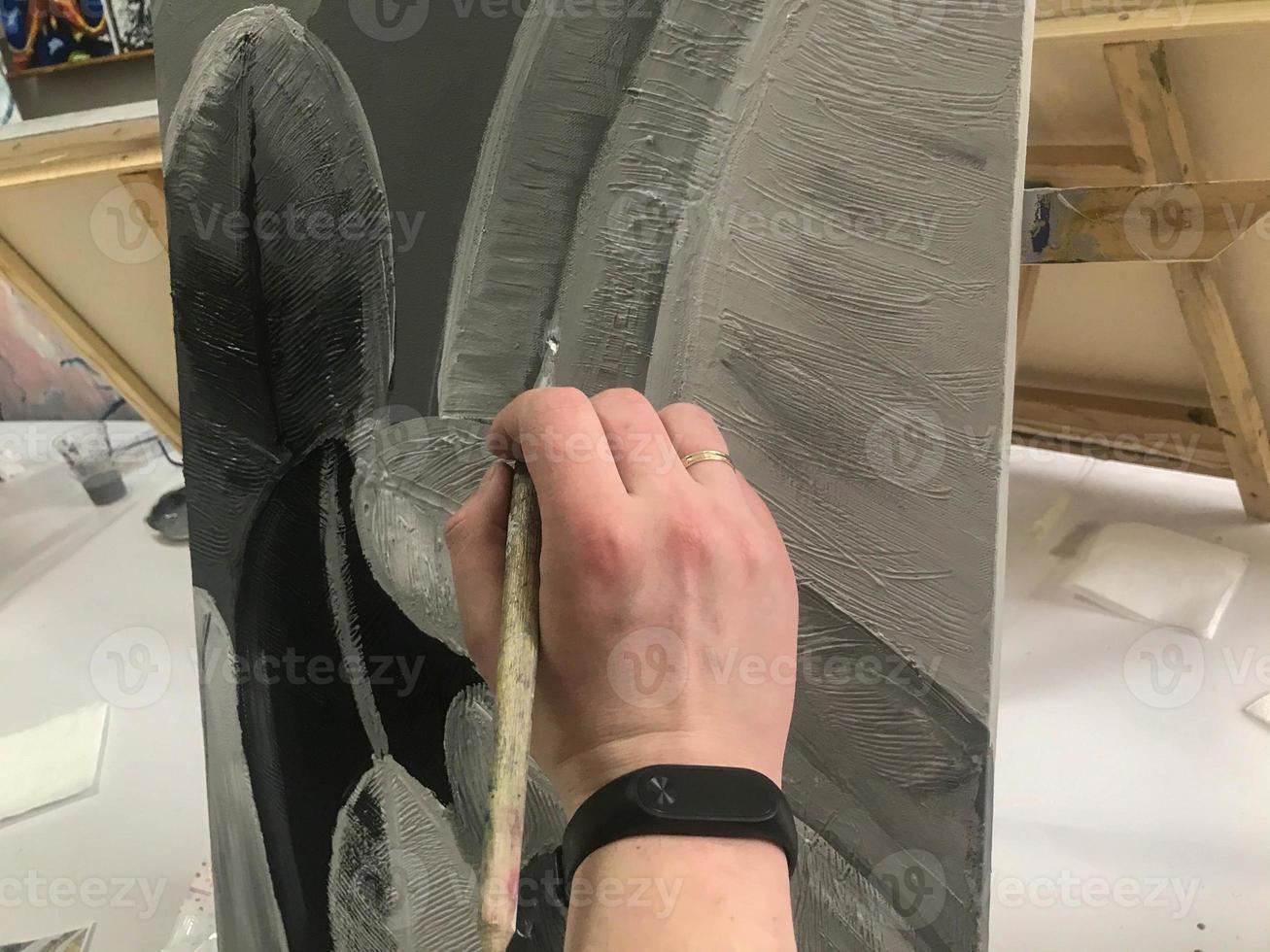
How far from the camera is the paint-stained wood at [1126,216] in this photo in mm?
1007

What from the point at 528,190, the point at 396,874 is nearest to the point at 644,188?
the point at 528,190

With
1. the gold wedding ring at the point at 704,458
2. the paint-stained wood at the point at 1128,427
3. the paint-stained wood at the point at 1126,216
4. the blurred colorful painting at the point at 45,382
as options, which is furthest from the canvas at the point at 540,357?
the blurred colorful painting at the point at 45,382

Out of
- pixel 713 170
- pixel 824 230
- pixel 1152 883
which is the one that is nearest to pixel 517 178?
pixel 713 170

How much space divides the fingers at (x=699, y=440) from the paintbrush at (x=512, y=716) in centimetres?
13

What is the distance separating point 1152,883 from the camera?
1077 millimetres

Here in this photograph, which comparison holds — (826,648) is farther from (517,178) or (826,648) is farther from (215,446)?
(215,446)

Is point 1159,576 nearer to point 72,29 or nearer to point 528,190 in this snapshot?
point 528,190

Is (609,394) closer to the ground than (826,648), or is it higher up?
higher up

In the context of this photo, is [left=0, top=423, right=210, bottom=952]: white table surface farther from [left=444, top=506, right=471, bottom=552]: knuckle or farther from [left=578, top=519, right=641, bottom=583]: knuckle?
[left=578, top=519, right=641, bottom=583]: knuckle

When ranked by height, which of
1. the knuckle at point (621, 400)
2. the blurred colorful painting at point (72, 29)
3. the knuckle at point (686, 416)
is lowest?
the knuckle at point (686, 416)

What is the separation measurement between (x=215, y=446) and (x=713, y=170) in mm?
622

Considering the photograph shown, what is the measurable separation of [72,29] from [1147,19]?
5.34 ft

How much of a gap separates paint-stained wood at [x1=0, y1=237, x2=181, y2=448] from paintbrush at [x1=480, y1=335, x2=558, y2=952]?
1146 mm

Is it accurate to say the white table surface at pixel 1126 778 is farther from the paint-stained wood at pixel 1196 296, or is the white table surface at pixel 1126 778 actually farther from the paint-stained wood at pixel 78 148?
the paint-stained wood at pixel 78 148
